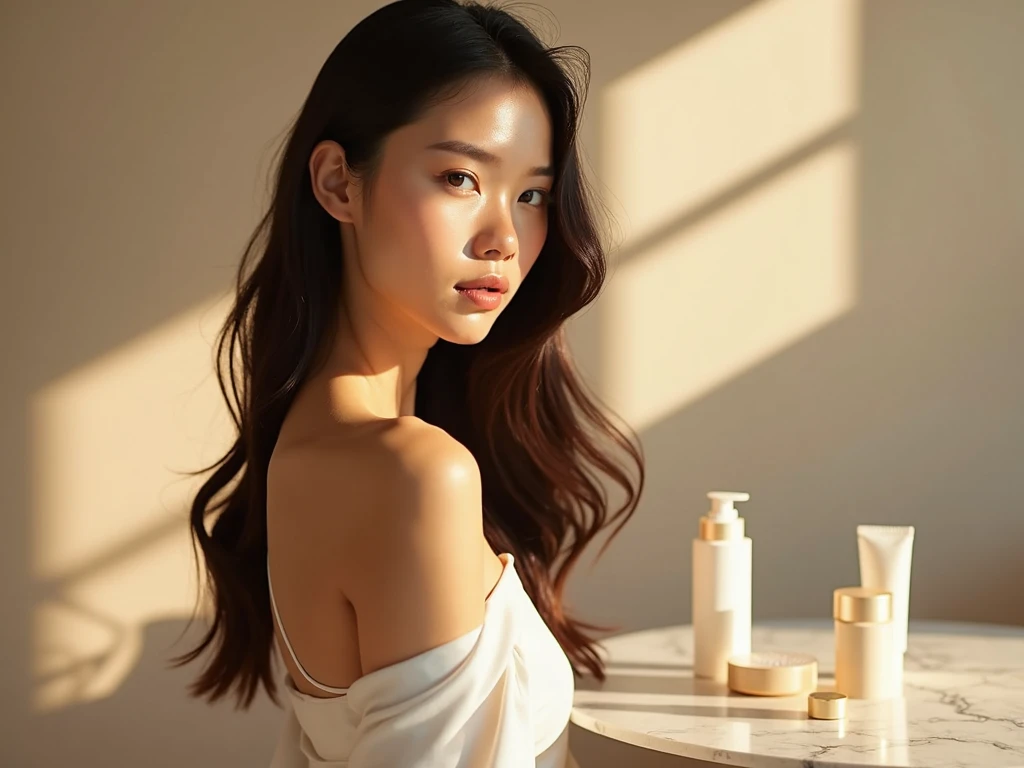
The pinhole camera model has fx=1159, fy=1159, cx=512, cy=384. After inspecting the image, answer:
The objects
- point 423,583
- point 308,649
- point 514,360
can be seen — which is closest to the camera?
point 423,583

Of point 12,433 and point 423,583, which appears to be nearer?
point 423,583

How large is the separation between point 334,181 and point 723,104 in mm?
1216

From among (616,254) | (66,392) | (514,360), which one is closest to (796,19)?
(616,254)

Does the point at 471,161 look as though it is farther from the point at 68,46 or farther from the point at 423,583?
the point at 68,46

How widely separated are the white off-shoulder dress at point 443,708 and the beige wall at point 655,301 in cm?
109

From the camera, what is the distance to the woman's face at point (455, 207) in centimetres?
102

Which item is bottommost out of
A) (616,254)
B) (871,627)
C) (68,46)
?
(871,627)

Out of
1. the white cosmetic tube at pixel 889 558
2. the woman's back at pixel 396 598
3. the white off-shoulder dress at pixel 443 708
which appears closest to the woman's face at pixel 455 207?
the woman's back at pixel 396 598

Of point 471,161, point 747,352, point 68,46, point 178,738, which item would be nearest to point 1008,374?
point 747,352

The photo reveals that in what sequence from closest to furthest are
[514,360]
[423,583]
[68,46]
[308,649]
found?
[423,583], [308,649], [514,360], [68,46]

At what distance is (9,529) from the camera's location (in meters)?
2.04

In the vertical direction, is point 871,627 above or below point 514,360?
below

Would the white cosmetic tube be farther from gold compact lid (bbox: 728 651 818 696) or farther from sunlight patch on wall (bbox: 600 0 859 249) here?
sunlight patch on wall (bbox: 600 0 859 249)

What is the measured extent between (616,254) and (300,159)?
108cm
